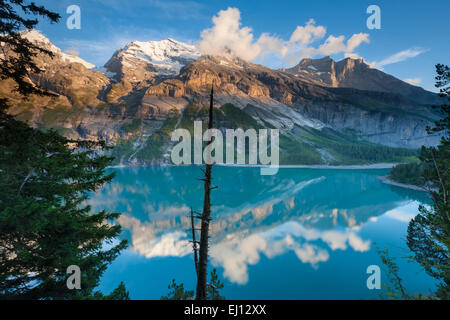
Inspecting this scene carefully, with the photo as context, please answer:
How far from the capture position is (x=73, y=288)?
9.04 meters

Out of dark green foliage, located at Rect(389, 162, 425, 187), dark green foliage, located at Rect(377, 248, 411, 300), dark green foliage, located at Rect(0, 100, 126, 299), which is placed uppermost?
dark green foliage, located at Rect(389, 162, 425, 187)

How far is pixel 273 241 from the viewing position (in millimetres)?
43781

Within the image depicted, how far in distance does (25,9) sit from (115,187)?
110083 millimetres

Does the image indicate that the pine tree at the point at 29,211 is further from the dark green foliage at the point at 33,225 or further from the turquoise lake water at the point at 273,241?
the turquoise lake water at the point at 273,241

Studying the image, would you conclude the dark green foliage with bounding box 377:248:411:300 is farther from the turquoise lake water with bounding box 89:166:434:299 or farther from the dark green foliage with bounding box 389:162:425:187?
the dark green foliage with bounding box 389:162:425:187

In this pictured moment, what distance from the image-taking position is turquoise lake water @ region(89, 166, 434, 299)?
28.0m

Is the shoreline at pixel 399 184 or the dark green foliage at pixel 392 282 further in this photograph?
the shoreline at pixel 399 184

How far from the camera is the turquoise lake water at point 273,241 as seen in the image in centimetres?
2802

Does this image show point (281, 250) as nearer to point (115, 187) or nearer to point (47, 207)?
point (47, 207)

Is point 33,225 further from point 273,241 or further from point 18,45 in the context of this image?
point 273,241

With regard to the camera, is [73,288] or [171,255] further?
[171,255]

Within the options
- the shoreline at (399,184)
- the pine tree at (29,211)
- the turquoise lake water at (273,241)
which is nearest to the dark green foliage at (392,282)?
the turquoise lake water at (273,241)

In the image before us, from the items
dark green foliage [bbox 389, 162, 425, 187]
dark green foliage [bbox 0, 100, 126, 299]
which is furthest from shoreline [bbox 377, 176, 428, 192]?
dark green foliage [bbox 0, 100, 126, 299]

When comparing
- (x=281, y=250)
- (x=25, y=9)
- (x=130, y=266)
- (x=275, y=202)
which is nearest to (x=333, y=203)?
(x=275, y=202)
